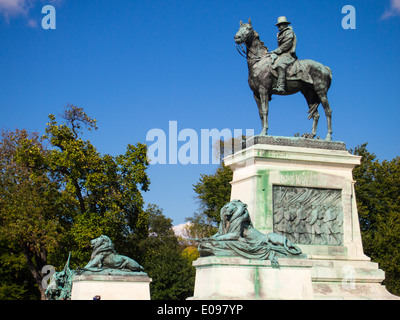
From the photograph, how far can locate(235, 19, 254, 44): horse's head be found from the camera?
18.2 meters

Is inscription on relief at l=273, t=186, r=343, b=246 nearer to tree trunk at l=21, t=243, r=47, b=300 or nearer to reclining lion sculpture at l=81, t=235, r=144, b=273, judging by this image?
reclining lion sculpture at l=81, t=235, r=144, b=273

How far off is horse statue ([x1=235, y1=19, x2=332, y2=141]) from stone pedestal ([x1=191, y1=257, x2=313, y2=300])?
17.4ft

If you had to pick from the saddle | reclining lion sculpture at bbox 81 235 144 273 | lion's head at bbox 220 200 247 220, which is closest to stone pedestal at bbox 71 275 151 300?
reclining lion sculpture at bbox 81 235 144 273

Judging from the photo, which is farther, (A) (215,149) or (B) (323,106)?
(A) (215,149)

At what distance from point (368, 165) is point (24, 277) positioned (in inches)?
1099

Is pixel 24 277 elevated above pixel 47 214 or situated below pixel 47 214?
below

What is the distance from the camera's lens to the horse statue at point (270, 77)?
18.2m

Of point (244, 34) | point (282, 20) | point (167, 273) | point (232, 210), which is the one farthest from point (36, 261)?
point (232, 210)

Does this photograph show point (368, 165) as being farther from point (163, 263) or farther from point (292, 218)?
point (292, 218)

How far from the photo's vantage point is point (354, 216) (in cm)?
1731

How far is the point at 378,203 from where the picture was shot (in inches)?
1610

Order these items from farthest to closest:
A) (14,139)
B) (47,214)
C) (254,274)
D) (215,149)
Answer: (215,149) → (14,139) → (47,214) → (254,274)
